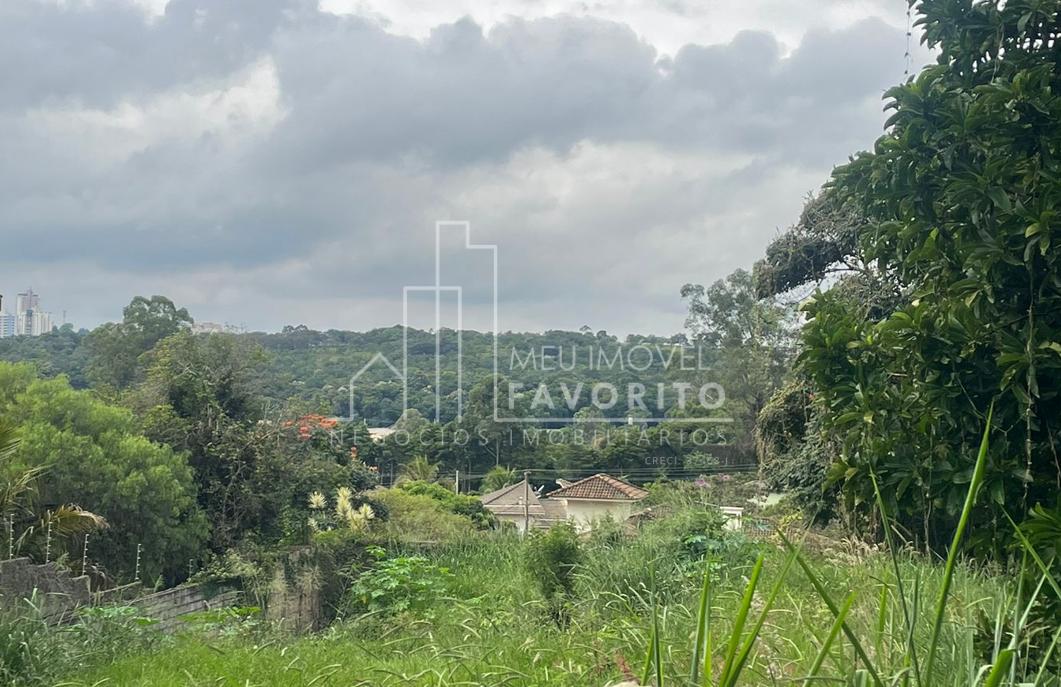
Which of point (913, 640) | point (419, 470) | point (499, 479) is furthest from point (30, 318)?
point (913, 640)

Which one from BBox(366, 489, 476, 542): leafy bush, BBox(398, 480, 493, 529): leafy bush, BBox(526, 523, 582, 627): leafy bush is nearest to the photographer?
BBox(526, 523, 582, 627): leafy bush

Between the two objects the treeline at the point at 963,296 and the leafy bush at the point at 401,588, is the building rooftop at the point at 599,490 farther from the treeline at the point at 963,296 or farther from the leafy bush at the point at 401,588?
the treeline at the point at 963,296

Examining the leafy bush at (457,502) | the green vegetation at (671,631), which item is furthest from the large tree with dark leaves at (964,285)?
the leafy bush at (457,502)

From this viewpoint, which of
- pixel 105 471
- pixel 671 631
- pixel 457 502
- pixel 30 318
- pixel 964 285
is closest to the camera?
pixel 964 285

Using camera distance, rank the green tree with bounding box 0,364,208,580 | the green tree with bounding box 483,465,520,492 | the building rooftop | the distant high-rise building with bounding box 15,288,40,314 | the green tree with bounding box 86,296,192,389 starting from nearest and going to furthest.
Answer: the green tree with bounding box 0,364,208,580
the building rooftop
the green tree with bounding box 86,296,192,389
the green tree with bounding box 483,465,520,492
the distant high-rise building with bounding box 15,288,40,314

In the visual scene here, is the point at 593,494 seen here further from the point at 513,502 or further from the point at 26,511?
the point at 26,511

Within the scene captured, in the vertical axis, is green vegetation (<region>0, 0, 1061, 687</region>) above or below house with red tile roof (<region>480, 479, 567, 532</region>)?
above

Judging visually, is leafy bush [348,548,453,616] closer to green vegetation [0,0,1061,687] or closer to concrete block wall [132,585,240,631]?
green vegetation [0,0,1061,687]

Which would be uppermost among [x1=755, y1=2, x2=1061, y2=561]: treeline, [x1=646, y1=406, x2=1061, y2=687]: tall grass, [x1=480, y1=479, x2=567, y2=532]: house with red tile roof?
[x1=755, y1=2, x2=1061, y2=561]: treeline

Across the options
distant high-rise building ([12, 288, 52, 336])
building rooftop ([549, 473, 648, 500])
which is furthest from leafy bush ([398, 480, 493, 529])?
distant high-rise building ([12, 288, 52, 336])

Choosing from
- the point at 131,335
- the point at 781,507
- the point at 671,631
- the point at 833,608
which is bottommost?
the point at 781,507

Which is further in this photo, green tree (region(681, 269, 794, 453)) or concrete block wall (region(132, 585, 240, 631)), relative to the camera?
green tree (region(681, 269, 794, 453))

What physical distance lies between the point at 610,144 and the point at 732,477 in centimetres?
694

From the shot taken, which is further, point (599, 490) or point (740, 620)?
point (599, 490)
